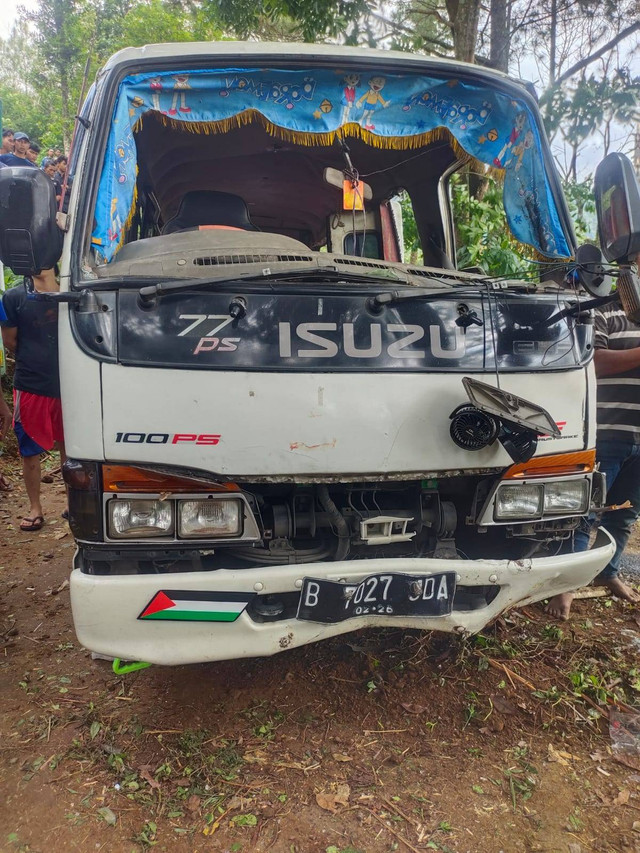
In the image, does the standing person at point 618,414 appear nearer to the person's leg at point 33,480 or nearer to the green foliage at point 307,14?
the person's leg at point 33,480

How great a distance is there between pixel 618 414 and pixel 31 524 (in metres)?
4.47

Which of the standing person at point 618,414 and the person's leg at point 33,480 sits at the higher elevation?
the standing person at point 618,414

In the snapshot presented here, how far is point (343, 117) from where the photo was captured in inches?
110

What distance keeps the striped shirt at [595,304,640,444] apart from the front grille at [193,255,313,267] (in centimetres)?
183

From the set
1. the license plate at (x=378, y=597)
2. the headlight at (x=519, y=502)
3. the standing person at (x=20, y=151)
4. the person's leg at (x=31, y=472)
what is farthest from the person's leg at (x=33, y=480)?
the standing person at (x=20, y=151)

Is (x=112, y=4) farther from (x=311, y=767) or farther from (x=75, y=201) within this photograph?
(x=311, y=767)

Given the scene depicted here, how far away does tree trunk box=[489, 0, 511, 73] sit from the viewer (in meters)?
7.41

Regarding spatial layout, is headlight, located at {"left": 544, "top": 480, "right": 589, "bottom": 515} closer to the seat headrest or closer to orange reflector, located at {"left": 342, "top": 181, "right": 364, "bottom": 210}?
orange reflector, located at {"left": 342, "top": 181, "right": 364, "bottom": 210}

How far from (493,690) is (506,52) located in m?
7.90

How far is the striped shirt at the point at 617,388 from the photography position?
333cm

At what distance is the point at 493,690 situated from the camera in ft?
8.98

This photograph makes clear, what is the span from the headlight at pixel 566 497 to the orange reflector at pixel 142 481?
4.46 ft

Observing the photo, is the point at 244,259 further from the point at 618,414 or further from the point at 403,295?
the point at 618,414

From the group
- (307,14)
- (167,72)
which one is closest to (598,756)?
(167,72)
